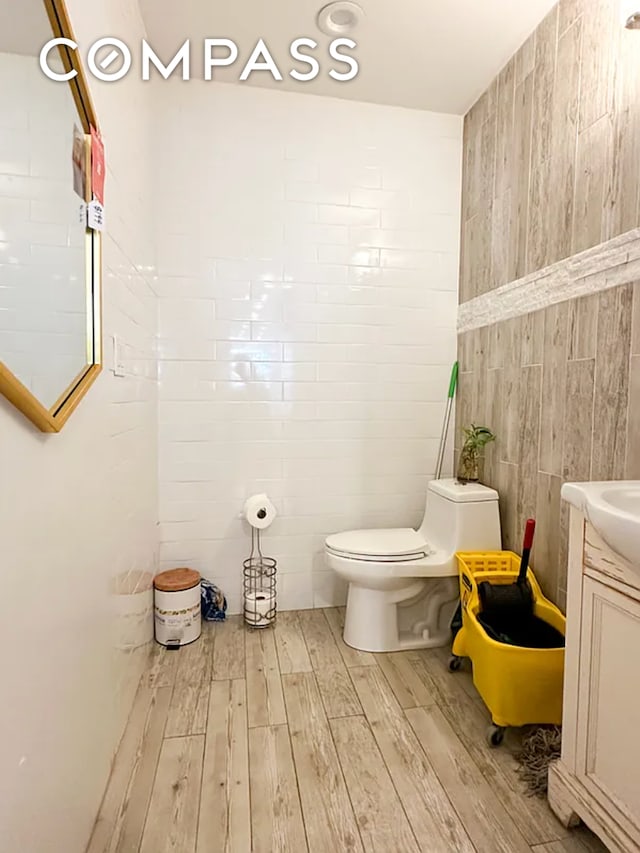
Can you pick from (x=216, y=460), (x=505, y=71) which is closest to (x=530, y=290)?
(x=505, y=71)

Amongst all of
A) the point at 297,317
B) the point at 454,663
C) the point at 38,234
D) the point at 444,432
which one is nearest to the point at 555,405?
the point at 444,432

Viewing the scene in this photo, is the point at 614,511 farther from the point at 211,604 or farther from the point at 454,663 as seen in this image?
the point at 211,604

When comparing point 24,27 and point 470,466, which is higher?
point 24,27

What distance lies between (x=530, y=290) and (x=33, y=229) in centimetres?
170

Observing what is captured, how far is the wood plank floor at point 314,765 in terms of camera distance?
1.21 metres

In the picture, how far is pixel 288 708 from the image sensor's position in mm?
1692

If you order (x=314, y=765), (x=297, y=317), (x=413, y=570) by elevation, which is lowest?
(x=314, y=765)

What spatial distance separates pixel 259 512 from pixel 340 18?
2021 millimetres

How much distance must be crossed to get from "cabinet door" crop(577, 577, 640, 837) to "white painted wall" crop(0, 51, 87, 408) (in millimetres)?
1250

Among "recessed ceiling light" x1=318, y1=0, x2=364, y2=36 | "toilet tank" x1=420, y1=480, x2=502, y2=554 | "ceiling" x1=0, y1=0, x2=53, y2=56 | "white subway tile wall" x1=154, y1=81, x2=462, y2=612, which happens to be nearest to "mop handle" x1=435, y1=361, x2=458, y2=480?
"white subway tile wall" x1=154, y1=81, x2=462, y2=612

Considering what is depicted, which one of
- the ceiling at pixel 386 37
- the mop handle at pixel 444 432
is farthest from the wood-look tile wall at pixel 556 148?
the mop handle at pixel 444 432

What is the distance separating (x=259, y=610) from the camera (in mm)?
2246

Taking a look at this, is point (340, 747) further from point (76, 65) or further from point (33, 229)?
point (76, 65)

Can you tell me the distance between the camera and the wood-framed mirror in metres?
0.73
